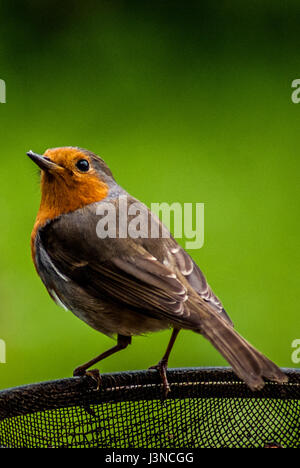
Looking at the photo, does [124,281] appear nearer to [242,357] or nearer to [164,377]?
[164,377]

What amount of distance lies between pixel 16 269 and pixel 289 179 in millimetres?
1775

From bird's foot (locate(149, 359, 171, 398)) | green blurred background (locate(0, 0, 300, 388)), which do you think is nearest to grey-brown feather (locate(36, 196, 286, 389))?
bird's foot (locate(149, 359, 171, 398))

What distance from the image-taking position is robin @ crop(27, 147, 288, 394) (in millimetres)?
2678

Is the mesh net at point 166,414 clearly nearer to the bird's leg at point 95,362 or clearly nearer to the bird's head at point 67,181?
the bird's leg at point 95,362

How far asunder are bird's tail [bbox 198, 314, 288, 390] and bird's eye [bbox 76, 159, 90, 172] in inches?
32.8

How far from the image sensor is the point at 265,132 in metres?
5.23

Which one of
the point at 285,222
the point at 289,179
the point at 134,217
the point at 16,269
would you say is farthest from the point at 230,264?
the point at 134,217

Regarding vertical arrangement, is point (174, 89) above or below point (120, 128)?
above

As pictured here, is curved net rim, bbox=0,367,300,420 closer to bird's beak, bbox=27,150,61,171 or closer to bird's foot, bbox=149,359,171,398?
bird's foot, bbox=149,359,171,398

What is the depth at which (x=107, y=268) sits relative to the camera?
2.81 metres

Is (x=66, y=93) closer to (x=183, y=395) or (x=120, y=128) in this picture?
(x=120, y=128)

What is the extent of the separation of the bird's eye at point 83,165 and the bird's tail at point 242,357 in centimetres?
83

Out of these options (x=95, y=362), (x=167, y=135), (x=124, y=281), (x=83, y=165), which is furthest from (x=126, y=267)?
(x=167, y=135)
